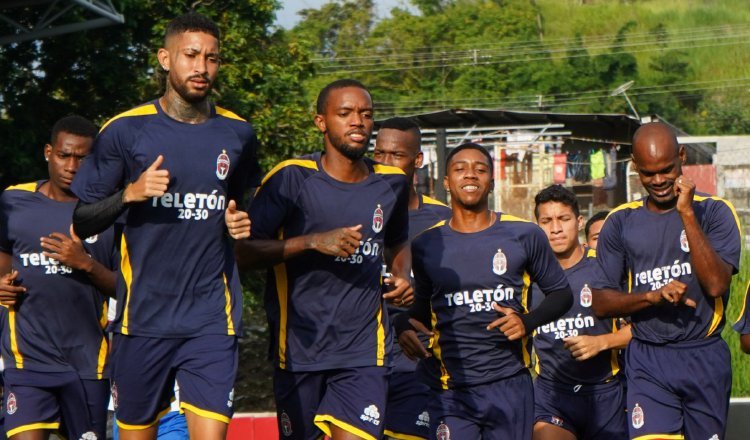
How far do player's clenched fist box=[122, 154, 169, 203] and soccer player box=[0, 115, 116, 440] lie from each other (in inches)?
77.2

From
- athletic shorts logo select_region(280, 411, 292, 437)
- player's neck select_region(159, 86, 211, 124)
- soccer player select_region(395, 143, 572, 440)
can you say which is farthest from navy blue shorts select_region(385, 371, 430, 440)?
player's neck select_region(159, 86, 211, 124)

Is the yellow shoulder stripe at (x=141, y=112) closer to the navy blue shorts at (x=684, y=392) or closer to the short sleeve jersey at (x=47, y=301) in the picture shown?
the short sleeve jersey at (x=47, y=301)

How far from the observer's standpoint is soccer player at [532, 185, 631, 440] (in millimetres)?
9031

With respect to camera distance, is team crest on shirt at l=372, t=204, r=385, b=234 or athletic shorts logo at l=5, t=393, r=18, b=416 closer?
team crest on shirt at l=372, t=204, r=385, b=234

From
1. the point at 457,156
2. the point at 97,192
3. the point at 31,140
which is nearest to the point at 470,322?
the point at 457,156

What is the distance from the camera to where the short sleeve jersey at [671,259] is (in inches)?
307

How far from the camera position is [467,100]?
183 feet

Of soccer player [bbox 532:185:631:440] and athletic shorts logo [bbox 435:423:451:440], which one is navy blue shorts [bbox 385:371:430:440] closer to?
soccer player [bbox 532:185:631:440]

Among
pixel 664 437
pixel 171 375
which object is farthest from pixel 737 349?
pixel 171 375

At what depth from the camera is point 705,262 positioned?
746 centimetres

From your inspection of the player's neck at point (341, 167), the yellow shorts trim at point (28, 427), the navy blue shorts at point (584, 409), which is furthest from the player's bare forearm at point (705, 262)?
the yellow shorts trim at point (28, 427)

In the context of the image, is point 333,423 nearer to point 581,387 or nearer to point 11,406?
point 11,406

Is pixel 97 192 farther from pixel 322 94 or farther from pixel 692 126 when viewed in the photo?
pixel 692 126

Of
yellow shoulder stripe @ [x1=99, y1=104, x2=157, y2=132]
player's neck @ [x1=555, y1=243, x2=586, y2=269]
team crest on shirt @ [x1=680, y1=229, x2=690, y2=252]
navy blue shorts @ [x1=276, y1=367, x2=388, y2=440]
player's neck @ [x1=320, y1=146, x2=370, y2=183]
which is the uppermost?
yellow shoulder stripe @ [x1=99, y1=104, x2=157, y2=132]
